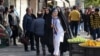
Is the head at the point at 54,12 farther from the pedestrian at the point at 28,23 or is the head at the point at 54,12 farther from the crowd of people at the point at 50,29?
the pedestrian at the point at 28,23

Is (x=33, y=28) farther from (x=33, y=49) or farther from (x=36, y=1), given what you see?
(x=36, y=1)

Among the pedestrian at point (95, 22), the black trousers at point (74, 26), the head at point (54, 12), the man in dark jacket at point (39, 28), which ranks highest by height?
the head at point (54, 12)

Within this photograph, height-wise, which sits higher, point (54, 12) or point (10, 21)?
point (54, 12)

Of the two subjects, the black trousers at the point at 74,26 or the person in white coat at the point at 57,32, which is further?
the black trousers at the point at 74,26

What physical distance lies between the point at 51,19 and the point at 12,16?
5.53m

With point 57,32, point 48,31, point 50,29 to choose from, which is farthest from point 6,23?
point 57,32

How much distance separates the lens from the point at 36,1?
36656 millimetres

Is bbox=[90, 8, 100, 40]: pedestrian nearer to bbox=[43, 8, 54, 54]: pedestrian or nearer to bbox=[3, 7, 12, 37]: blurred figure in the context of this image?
bbox=[3, 7, 12, 37]: blurred figure

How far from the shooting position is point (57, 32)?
1533 centimetres

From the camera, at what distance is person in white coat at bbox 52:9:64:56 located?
602 inches

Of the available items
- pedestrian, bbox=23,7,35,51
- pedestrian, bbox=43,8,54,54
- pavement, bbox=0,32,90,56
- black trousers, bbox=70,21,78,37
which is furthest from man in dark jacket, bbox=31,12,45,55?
black trousers, bbox=70,21,78,37

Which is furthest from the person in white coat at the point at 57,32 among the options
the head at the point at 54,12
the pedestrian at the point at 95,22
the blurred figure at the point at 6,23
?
the pedestrian at the point at 95,22

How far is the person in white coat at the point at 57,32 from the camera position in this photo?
602 inches

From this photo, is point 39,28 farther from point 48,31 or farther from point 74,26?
point 74,26
